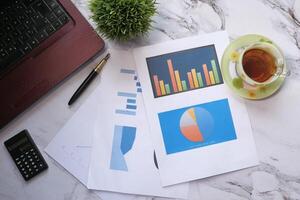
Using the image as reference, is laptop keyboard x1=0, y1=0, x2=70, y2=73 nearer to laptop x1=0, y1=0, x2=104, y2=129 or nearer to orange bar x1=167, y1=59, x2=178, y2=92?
laptop x1=0, y1=0, x2=104, y2=129

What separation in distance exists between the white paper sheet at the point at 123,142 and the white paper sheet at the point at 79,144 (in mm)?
12

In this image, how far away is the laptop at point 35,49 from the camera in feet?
2.51

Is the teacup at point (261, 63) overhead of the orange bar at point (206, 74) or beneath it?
beneath

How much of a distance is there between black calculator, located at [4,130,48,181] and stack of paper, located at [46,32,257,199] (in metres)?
0.03

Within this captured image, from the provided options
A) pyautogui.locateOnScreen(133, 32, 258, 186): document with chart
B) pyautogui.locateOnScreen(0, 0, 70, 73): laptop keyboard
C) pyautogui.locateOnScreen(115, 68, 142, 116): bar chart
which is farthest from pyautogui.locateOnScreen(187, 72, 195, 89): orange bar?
pyautogui.locateOnScreen(0, 0, 70, 73): laptop keyboard

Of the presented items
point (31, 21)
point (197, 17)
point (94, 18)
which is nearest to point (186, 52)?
point (197, 17)

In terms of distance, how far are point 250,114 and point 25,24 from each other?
47cm

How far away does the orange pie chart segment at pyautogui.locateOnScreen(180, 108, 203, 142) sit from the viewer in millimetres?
784

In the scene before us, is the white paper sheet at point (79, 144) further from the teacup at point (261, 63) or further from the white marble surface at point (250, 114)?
the teacup at point (261, 63)

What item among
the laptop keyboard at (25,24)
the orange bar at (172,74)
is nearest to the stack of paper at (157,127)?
the orange bar at (172,74)

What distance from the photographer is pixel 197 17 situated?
0.82 m

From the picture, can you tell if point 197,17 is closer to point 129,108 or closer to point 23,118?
point 129,108

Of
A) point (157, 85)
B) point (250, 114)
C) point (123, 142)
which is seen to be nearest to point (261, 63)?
point (250, 114)

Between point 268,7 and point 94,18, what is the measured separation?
1.17 ft
